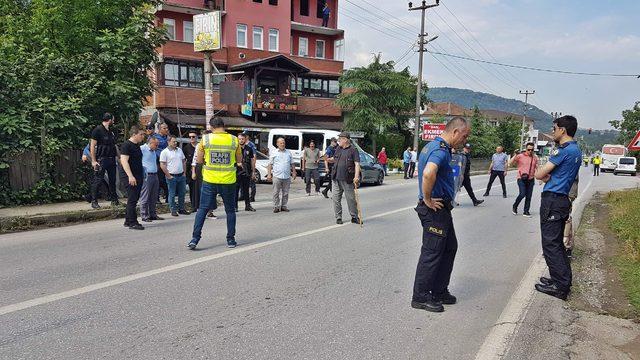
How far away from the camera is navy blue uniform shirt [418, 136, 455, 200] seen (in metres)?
4.35

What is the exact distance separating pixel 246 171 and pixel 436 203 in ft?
23.4

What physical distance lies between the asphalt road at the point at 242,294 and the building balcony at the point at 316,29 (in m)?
33.0

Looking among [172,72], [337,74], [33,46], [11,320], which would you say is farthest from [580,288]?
[337,74]

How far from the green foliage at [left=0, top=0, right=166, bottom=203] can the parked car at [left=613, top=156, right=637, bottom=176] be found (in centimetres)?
4871

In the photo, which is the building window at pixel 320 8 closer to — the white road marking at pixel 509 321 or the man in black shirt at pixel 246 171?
the man in black shirt at pixel 246 171

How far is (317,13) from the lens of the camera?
135 feet

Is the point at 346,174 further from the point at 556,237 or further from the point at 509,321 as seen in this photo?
the point at 509,321

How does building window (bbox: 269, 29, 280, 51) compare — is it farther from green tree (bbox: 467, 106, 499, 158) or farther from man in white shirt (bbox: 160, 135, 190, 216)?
man in white shirt (bbox: 160, 135, 190, 216)

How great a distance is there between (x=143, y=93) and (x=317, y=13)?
30.7 meters

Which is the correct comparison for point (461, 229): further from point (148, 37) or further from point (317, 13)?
point (317, 13)

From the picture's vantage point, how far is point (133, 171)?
27.8 feet

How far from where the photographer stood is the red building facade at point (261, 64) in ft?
106

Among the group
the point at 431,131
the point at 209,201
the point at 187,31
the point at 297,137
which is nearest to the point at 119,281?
the point at 209,201

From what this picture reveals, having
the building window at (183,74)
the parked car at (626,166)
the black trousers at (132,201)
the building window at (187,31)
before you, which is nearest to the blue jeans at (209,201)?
the black trousers at (132,201)
